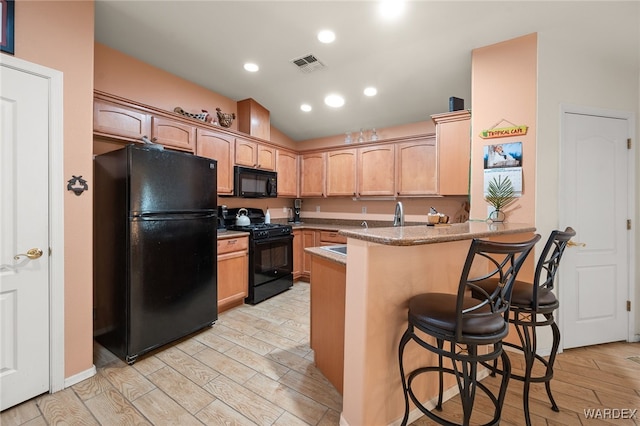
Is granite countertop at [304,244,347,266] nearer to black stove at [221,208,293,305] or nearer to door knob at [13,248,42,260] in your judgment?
black stove at [221,208,293,305]

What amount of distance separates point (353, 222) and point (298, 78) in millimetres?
2398

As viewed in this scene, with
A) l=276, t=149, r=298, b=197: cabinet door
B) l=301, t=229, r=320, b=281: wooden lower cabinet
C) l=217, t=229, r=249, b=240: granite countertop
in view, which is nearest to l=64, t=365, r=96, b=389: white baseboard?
l=217, t=229, r=249, b=240: granite countertop

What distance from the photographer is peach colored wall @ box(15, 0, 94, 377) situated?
1.77 metres

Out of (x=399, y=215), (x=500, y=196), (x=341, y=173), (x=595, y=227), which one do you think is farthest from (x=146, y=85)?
(x=595, y=227)

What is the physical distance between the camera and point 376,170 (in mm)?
4102

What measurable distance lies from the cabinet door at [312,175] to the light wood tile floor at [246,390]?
2640 mm

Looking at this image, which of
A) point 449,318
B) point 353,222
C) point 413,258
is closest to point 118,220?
point 413,258

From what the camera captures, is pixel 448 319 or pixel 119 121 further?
pixel 119 121

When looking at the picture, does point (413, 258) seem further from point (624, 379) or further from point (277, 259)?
point (277, 259)

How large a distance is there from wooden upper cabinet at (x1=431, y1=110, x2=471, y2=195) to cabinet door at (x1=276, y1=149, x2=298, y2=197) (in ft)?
7.77

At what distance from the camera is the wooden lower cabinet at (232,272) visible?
10.0ft

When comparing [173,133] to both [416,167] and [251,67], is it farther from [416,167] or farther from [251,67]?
[416,167]

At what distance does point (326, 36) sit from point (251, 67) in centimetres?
104

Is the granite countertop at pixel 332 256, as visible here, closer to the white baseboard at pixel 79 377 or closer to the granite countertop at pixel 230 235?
the granite countertop at pixel 230 235
